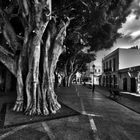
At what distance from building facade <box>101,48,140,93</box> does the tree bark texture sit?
13886mm

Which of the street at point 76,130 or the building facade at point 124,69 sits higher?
the building facade at point 124,69

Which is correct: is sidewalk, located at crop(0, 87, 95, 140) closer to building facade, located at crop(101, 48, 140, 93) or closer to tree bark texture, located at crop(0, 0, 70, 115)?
tree bark texture, located at crop(0, 0, 70, 115)

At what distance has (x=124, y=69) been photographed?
17.7 metres

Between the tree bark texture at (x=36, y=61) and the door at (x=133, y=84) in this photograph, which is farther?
the door at (x=133, y=84)

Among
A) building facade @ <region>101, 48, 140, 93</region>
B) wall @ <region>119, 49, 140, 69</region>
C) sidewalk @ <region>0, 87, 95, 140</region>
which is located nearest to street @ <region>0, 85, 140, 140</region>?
sidewalk @ <region>0, 87, 95, 140</region>

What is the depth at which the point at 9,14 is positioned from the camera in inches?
238

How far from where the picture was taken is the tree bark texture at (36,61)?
4.76 meters

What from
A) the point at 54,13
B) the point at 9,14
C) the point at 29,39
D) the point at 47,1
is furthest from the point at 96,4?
the point at 9,14

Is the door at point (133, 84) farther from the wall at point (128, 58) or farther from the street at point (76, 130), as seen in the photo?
the street at point (76, 130)

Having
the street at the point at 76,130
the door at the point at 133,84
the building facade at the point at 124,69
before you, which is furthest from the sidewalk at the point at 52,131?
the building facade at the point at 124,69

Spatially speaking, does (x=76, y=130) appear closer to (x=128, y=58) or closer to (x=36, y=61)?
(x=36, y=61)

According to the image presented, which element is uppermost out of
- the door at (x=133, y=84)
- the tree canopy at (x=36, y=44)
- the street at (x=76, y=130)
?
the tree canopy at (x=36, y=44)

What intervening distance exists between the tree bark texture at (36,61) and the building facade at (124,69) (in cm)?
1389

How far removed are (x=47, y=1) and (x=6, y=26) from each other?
2.74m
